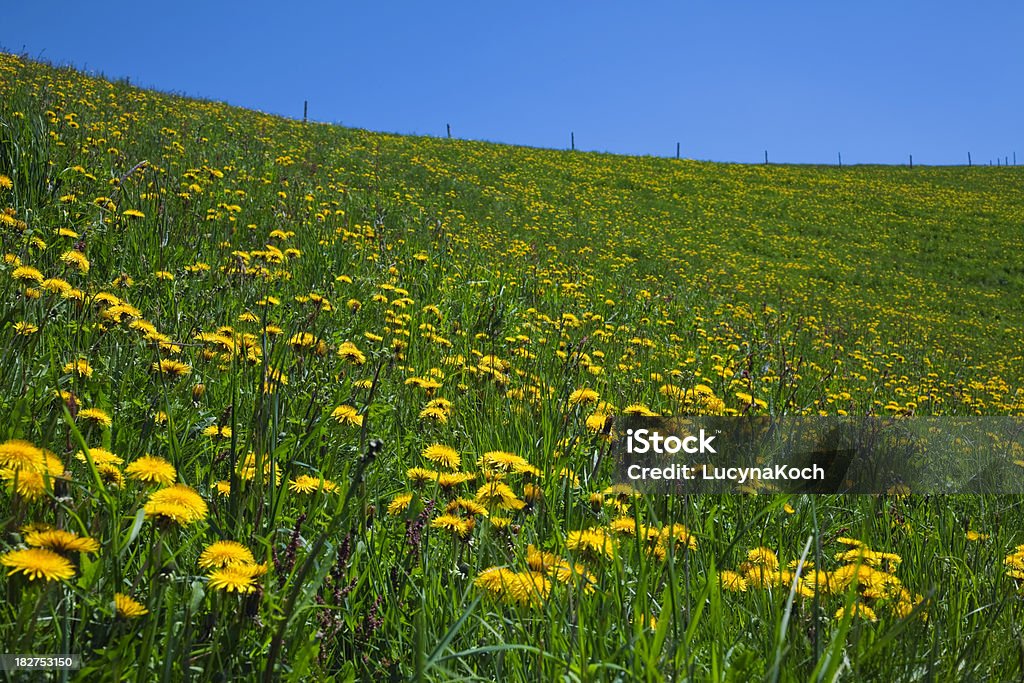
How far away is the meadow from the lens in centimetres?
120

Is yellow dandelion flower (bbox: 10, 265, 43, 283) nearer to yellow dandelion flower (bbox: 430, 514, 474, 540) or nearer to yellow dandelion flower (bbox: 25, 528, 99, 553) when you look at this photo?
yellow dandelion flower (bbox: 25, 528, 99, 553)

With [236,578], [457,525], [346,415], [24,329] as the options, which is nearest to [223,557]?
[236,578]

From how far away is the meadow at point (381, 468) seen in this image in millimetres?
1204

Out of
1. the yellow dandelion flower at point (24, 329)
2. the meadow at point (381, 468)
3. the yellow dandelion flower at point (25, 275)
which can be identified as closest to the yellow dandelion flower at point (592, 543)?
the meadow at point (381, 468)

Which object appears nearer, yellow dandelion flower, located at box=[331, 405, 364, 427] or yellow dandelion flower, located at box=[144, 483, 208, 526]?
yellow dandelion flower, located at box=[144, 483, 208, 526]

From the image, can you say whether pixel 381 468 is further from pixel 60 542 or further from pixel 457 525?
pixel 60 542

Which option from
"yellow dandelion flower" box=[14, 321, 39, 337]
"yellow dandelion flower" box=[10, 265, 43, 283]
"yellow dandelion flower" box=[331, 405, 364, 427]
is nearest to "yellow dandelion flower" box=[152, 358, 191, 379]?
"yellow dandelion flower" box=[14, 321, 39, 337]

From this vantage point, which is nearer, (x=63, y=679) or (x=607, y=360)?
(x=63, y=679)

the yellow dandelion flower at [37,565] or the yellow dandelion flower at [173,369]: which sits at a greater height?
the yellow dandelion flower at [173,369]

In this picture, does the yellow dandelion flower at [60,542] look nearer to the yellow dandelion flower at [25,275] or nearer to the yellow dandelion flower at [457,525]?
the yellow dandelion flower at [457,525]

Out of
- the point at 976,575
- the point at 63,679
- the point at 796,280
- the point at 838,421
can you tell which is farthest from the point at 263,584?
the point at 796,280

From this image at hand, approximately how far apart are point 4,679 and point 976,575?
97.5 inches

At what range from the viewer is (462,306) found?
5512mm

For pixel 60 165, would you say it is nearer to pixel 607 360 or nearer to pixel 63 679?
pixel 607 360
